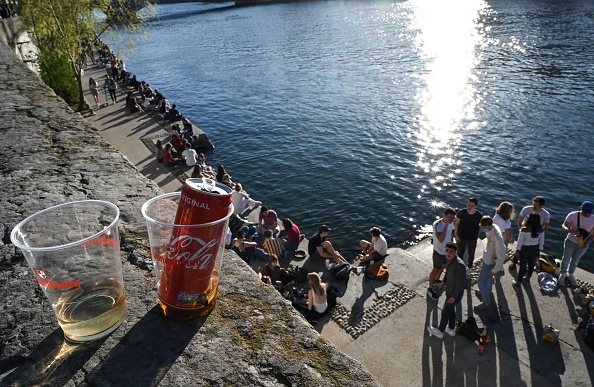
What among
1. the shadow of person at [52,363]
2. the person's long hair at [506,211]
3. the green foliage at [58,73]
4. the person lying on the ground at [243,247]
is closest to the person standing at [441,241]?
the person's long hair at [506,211]

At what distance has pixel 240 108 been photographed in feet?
91.3

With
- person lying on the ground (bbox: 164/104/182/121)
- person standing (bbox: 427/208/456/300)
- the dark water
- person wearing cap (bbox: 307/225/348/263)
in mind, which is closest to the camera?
person standing (bbox: 427/208/456/300)

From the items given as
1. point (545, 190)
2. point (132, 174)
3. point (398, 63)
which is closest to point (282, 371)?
point (132, 174)

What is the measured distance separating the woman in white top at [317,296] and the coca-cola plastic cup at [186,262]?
5661 millimetres

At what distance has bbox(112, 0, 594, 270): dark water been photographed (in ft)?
51.5

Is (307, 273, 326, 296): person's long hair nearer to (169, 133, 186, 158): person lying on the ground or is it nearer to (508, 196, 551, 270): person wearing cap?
(508, 196, 551, 270): person wearing cap

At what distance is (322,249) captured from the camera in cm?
984

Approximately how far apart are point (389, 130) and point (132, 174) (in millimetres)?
20029

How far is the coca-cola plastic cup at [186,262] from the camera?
1.97 m

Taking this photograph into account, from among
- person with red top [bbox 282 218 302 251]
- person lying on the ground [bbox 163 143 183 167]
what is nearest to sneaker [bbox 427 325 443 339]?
person with red top [bbox 282 218 302 251]

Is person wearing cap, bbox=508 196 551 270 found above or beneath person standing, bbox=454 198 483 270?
above

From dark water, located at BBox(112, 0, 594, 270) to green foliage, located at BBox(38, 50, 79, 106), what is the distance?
6805 mm

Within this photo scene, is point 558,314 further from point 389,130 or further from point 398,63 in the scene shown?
point 398,63

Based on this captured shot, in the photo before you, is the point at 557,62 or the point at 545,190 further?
the point at 557,62
